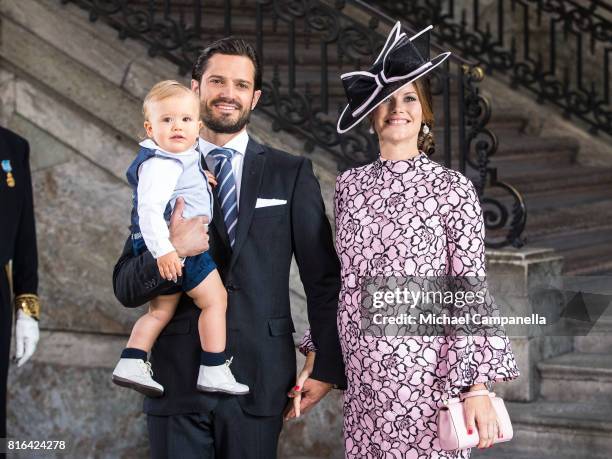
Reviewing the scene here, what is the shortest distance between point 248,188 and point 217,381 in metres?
0.59

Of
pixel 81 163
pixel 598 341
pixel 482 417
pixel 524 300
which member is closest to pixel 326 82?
pixel 81 163

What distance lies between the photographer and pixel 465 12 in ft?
31.4

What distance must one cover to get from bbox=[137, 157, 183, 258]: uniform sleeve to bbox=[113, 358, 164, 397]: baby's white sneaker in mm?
373

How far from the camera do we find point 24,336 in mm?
4703

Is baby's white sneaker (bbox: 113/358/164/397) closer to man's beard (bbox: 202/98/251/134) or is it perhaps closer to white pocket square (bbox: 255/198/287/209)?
white pocket square (bbox: 255/198/287/209)

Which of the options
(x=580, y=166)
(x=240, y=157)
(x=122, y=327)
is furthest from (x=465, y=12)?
(x=240, y=157)

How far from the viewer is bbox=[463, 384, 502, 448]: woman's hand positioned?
3197 millimetres

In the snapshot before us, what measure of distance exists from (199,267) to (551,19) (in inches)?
255

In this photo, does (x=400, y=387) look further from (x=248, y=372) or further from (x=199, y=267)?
(x=199, y=267)

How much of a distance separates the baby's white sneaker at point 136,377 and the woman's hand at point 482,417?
91 cm

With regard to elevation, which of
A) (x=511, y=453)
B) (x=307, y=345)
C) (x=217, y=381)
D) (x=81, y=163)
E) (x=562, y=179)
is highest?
(x=562, y=179)

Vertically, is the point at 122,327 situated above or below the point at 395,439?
above

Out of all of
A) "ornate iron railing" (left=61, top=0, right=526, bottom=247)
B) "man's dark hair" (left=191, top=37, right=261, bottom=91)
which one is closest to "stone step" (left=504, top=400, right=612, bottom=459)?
"ornate iron railing" (left=61, top=0, right=526, bottom=247)

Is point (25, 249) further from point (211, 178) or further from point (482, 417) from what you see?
point (482, 417)
